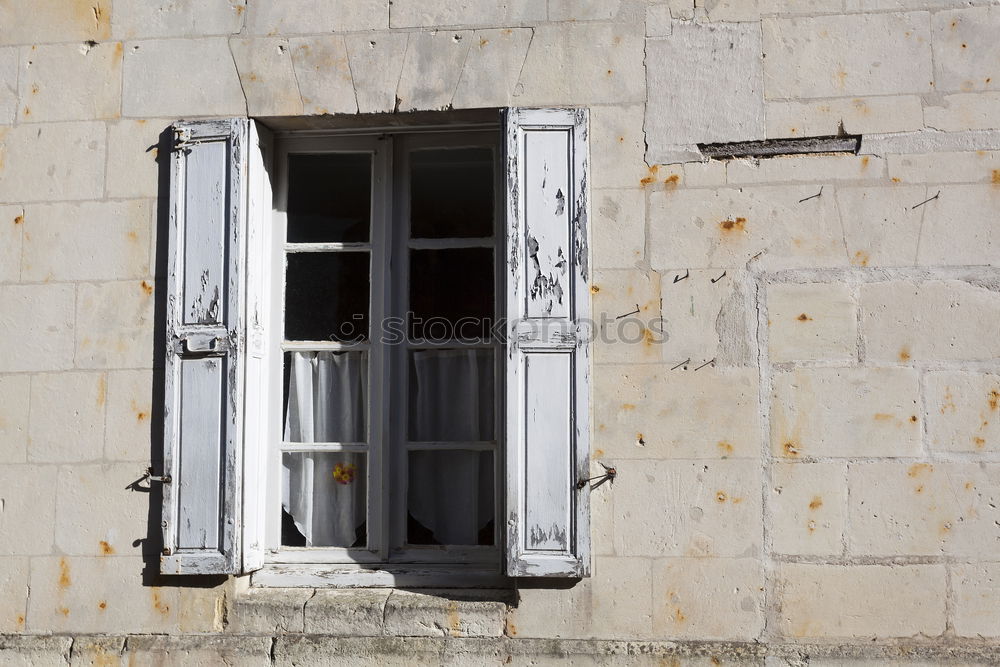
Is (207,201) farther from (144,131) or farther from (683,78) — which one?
(683,78)

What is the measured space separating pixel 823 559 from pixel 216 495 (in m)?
1.90

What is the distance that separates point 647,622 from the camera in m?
3.17

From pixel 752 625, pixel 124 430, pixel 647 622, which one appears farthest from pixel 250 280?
pixel 752 625

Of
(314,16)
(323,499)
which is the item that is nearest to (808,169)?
(314,16)

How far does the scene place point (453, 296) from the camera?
3.57 meters

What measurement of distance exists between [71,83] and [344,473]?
1.64m

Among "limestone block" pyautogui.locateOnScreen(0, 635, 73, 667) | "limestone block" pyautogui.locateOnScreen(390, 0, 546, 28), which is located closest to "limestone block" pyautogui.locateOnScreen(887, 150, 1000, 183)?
"limestone block" pyautogui.locateOnScreen(390, 0, 546, 28)

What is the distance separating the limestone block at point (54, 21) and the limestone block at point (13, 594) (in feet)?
5.84

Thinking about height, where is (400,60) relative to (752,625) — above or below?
above

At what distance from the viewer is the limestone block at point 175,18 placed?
11.5ft

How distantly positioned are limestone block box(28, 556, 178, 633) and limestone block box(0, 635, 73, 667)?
43mm

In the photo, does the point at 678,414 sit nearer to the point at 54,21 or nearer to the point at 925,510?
the point at 925,510

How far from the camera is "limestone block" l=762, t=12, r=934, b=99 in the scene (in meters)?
3.27

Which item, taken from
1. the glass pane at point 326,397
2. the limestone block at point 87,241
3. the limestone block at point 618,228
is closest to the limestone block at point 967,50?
the limestone block at point 618,228
